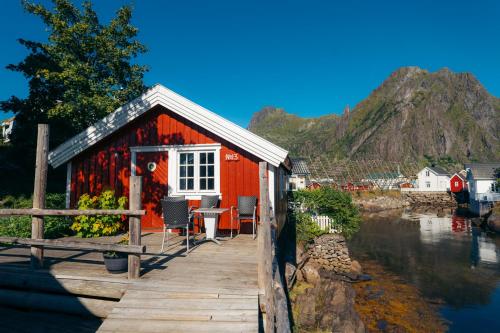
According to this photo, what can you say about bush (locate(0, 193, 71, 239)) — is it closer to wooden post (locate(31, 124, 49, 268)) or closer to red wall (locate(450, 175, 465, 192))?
wooden post (locate(31, 124, 49, 268))

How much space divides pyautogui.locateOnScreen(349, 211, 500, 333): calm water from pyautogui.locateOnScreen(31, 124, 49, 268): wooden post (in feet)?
47.5

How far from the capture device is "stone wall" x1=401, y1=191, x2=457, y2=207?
54.7 m

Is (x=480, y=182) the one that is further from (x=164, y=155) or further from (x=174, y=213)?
(x=174, y=213)

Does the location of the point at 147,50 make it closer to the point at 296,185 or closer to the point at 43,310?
the point at 43,310

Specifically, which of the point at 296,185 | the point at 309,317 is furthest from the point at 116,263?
the point at 296,185

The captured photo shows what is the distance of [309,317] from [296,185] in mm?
34226

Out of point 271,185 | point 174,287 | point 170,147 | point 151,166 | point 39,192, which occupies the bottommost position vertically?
point 174,287

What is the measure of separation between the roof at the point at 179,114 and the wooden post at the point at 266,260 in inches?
168

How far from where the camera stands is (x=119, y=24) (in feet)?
66.0

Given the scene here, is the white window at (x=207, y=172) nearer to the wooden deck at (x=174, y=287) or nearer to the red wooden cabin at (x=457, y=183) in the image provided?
the wooden deck at (x=174, y=287)

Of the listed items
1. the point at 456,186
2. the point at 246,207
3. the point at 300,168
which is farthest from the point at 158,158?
the point at 456,186

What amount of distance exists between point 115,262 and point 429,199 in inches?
2435

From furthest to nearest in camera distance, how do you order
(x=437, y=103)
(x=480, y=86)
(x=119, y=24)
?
1. (x=480, y=86)
2. (x=437, y=103)
3. (x=119, y=24)

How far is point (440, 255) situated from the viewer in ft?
72.6
